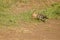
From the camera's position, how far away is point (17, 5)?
11055 millimetres

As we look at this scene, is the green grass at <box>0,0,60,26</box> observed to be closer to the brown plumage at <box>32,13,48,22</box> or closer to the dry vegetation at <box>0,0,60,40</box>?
the dry vegetation at <box>0,0,60,40</box>

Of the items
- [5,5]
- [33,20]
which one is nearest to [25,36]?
[33,20]

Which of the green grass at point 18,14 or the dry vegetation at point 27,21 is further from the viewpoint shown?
the green grass at point 18,14

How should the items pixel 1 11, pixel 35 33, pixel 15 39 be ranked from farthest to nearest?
1. pixel 1 11
2. pixel 35 33
3. pixel 15 39

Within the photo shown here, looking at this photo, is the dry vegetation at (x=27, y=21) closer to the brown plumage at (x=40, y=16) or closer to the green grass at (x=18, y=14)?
the green grass at (x=18, y=14)

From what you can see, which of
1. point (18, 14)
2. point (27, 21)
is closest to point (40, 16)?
point (27, 21)

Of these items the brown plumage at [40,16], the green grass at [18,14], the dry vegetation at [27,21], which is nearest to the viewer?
the dry vegetation at [27,21]

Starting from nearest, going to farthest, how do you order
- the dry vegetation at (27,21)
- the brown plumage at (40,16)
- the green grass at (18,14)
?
the dry vegetation at (27,21) → the green grass at (18,14) → the brown plumage at (40,16)

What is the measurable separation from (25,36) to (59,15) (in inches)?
111

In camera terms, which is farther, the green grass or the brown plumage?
the brown plumage

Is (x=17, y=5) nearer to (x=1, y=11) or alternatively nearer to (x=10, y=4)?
(x=10, y=4)

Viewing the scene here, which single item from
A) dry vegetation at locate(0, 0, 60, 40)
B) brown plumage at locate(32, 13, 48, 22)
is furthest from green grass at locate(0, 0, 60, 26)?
brown plumage at locate(32, 13, 48, 22)

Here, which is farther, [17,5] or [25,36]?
[17,5]

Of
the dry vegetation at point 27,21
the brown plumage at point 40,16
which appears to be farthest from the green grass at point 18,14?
the brown plumage at point 40,16
